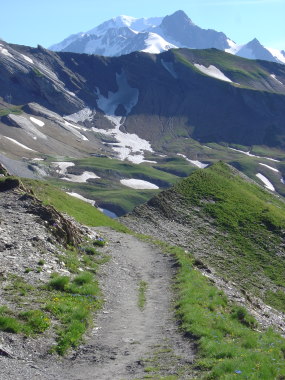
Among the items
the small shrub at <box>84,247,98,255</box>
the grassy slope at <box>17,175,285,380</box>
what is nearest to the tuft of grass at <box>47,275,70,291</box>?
the grassy slope at <box>17,175,285,380</box>

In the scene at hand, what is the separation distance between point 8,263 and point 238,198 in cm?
4621

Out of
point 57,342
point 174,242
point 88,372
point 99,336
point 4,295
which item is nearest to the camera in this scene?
point 88,372

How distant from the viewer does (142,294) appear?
99.3ft

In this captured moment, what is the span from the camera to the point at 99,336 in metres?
21.4

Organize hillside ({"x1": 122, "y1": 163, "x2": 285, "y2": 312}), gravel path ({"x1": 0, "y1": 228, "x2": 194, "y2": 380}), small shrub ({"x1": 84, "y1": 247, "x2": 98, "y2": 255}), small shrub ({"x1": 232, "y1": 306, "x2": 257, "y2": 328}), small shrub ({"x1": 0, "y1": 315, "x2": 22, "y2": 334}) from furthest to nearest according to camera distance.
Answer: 1. hillside ({"x1": 122, "y1": 163, "x2": 285, "y2": 312})
2. small shrub ({"x1": 84, "y1": 247, "x2": 98, "y2": 255})
3. small shrub ({"x1": 232, "y1": 306, "x2": 257, "y2": 328})
4. small shrub ({"x1": 0, "y1": 315, "x2": 22, "y2": 334})
5. gravel path ({"x1": 0, "y1": 228, "x2": 194, "y2": 380})

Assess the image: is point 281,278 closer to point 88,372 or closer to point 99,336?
point 99,336

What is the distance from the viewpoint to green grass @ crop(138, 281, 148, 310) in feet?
90.7

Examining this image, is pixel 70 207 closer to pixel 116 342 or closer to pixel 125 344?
pixel 116 342

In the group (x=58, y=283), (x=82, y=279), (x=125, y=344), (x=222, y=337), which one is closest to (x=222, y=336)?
(x=222, y=337)

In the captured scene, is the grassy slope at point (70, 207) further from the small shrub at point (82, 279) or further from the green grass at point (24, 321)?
the green grass at point (24, 321)

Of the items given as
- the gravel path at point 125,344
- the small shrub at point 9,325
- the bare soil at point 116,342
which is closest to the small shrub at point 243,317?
the bare soil at point 116,342

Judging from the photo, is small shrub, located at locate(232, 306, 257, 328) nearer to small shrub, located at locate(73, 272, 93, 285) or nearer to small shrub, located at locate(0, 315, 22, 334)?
small shrub, located at locate(73, 272, 93, 285)

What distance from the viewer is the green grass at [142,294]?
2766cm

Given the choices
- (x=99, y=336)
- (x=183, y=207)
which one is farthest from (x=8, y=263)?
(x=183, y=207)
